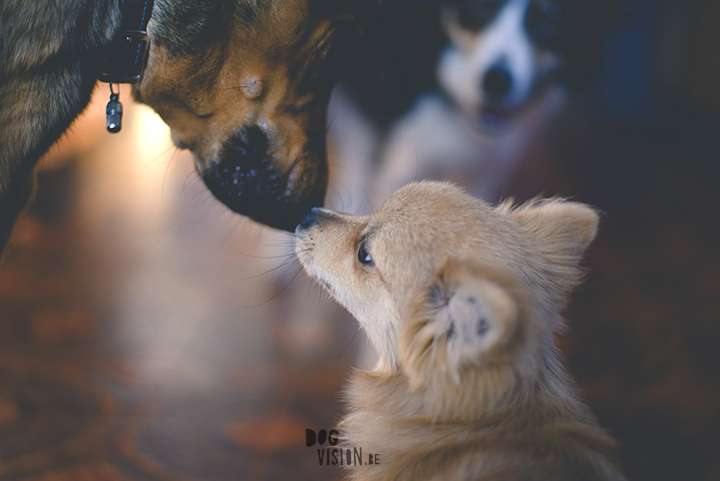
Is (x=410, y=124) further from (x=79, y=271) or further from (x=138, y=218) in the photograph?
(x=79, y=271)

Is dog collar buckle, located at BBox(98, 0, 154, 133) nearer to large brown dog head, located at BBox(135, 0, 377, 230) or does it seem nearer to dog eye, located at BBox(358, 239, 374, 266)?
large brown dog head, located at BBox(135, 0, 377, 230)

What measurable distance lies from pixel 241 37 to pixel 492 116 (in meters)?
0.94

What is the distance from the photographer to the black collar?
1.03 meters

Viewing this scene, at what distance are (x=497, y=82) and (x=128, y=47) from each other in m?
1.19

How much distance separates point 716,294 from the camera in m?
1.39

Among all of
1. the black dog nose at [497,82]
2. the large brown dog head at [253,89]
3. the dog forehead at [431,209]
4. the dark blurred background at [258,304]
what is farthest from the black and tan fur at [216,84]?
the black dog nose at [497,82]

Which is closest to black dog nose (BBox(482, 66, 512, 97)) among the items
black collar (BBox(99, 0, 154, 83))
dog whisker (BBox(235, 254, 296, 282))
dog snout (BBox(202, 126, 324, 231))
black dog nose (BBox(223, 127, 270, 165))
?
dog snout (BBox(202, 126, 324, 231))

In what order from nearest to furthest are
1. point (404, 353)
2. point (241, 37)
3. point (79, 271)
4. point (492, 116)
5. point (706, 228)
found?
point (404, 353)
point (241, 37)
point (706, 228)
point (492, 116)
point (79, 271)

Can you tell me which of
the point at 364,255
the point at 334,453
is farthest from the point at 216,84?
the point at 334,453

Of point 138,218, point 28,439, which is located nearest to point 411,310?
point 138,218

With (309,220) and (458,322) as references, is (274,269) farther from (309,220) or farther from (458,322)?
(458,322)

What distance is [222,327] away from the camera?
66.7 inches

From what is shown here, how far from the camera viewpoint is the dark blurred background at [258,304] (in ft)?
4.52

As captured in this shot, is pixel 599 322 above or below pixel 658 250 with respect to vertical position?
below
